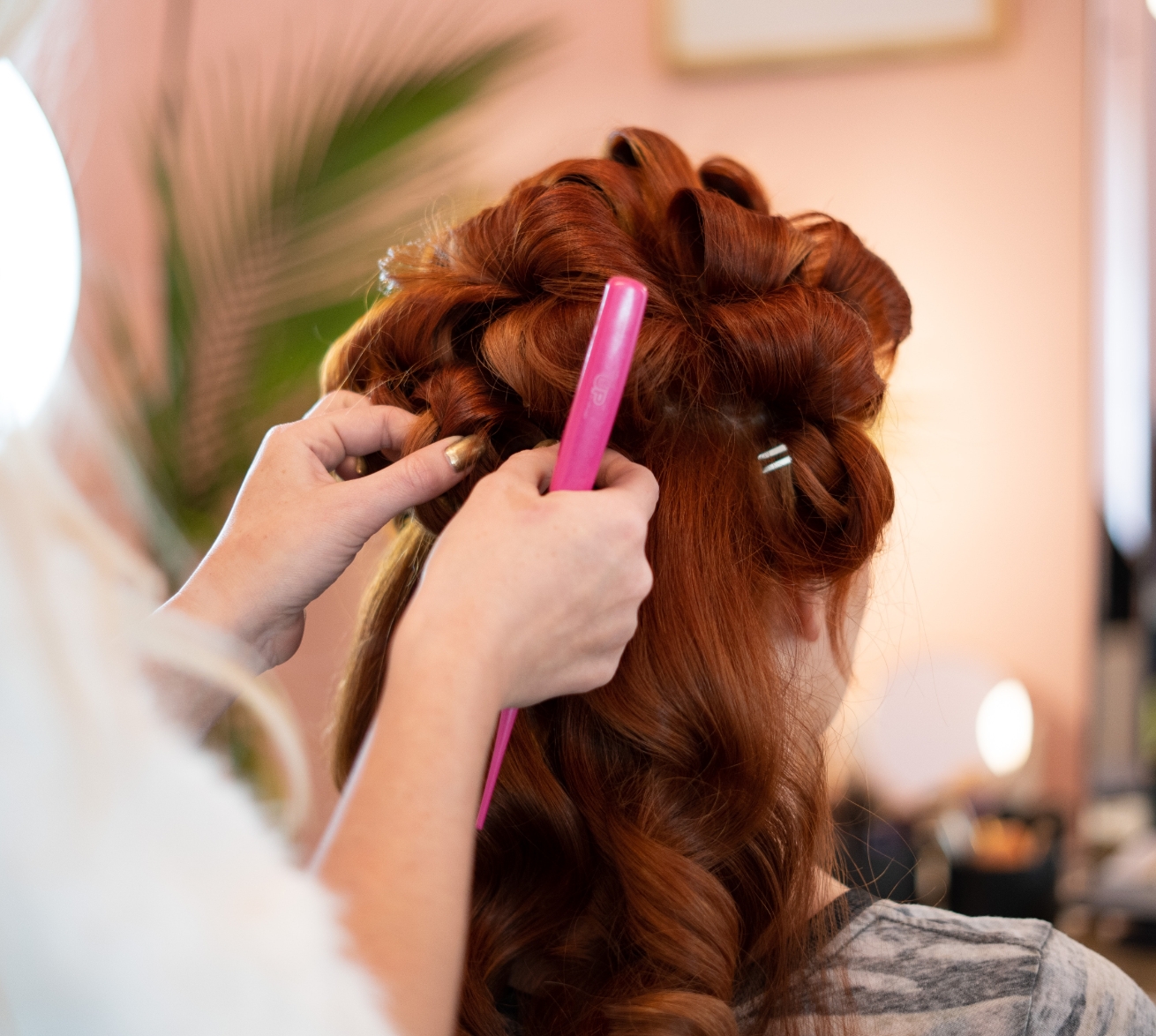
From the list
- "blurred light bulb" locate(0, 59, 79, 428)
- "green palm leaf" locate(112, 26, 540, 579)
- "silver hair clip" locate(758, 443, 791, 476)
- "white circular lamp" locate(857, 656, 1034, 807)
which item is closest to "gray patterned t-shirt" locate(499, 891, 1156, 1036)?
A: "silver hair clip" locate(758, 443, 791, 476)

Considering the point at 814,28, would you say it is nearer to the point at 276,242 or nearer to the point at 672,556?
the point at 276,242

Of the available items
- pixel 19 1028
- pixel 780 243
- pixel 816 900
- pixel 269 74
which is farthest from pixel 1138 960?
pixel 269 74

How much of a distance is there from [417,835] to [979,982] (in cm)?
37

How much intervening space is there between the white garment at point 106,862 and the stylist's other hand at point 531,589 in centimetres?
11

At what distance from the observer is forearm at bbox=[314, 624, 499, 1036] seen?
36 centimetres

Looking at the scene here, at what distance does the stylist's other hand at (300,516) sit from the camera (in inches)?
22.5

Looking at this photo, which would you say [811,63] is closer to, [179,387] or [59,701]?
[179,387]

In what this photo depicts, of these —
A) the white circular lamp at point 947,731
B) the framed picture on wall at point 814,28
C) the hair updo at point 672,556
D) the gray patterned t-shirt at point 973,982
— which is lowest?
the white circular lamp at point 947,731

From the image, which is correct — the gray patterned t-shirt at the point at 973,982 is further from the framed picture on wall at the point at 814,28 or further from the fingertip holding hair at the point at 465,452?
the framed picture on wall at the point at 814,28

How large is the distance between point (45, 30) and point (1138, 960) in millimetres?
1670

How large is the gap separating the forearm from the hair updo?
0.20 metres

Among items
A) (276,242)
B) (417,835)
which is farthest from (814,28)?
(417,835)

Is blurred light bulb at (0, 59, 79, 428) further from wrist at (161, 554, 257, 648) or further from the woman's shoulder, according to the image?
the woman's shoulder

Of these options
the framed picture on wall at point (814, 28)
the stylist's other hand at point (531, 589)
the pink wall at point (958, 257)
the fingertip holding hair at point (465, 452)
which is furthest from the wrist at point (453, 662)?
the framed picture on wall at point (814, 28)
